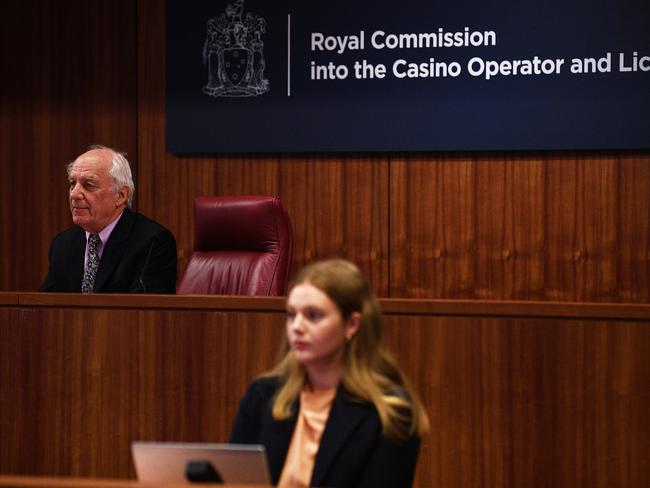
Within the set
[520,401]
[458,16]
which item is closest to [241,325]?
[520,401]

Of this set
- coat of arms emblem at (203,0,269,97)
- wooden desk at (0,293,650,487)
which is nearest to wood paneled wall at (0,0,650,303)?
coat of arms emblem at (203,0,269,97)

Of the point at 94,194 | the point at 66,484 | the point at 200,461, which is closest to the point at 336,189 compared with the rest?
the point at 94,194

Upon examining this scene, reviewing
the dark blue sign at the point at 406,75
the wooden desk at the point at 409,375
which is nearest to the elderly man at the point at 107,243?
the wooden desk at the point at 409,375

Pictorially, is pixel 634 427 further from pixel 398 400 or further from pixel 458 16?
pixel 458 16

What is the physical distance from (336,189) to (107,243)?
5.37 ft

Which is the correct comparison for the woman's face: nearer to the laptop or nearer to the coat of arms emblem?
the laptop

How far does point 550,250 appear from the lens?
5277mm

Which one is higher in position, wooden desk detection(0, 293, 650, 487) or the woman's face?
the woman's face

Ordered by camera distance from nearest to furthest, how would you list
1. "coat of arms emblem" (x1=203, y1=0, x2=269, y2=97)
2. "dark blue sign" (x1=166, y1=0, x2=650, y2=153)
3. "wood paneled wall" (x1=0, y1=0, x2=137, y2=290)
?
"dark blue sign" (x1=166, y1=0, x2=650, y2=153), "coat of arms emblem" (x1=203, y1=0, x2=269, y2=97), "wood paneled wall" (x1=0, y1=0, x2=137, y2=290)

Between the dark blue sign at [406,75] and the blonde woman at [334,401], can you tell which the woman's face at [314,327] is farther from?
the dark blue sign at [406,75]

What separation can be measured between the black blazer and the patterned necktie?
2262mm

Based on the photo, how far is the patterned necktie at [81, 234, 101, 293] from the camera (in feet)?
13.6

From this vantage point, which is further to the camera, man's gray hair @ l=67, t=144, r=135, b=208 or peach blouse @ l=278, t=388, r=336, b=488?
man's gray hair @ l=67, t=144, r=135, b=208

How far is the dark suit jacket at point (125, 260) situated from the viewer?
13.3ft
